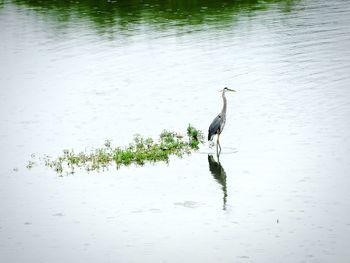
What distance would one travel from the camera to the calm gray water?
1625cm

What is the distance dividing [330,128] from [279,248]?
9177 millimetres

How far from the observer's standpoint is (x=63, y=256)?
15.6m

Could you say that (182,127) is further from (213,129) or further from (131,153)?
(131,153)

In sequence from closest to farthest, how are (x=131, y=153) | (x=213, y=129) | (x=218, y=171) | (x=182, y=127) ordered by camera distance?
(x=218, y=171), (x=131, y=153), (x=213, y=129), (x=182, y=127)

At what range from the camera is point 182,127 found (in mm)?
24578

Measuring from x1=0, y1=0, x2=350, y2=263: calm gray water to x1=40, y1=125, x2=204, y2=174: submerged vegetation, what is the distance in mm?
438

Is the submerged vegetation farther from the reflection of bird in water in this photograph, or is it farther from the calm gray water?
the reflection of bird in water

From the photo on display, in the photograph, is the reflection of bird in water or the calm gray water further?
the reflection of bird in water

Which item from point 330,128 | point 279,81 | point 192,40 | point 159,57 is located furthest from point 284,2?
point 330,128

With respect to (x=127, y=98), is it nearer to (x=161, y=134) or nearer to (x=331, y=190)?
(x=161, y=134)

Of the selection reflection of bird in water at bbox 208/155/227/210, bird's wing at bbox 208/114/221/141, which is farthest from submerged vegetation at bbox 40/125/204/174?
reflection of bird in water at bbox 208/155/227/210

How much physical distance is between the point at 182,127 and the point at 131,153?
3.40 meters

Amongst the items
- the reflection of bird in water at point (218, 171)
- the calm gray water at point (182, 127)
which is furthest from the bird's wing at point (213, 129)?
the reflection of bird in water at point (218, 171)

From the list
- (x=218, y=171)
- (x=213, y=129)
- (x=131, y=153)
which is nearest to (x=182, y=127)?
(x=213, y=129)
